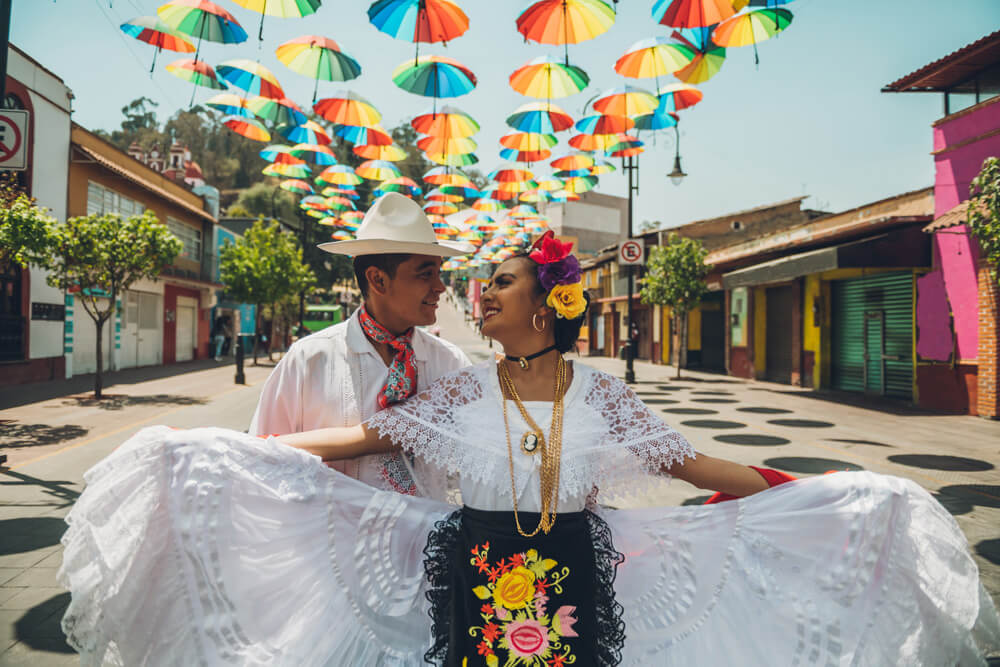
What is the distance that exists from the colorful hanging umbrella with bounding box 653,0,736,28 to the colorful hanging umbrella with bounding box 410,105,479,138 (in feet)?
17.8

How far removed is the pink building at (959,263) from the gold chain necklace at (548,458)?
11471 millimetres

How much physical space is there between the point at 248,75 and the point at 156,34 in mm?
1410

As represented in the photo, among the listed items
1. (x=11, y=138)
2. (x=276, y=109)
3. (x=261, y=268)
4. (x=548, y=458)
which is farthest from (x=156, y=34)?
(x=261, y=268)

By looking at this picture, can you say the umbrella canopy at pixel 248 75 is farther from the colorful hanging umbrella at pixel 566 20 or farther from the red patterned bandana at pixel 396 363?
the red patterned bandana at pixel 396 363

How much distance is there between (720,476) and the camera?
2111 millimetres

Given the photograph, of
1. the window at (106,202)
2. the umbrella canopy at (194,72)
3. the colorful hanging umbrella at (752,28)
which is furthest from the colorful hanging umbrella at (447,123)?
the window at (106,202)

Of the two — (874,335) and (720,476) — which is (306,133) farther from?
(874,335)

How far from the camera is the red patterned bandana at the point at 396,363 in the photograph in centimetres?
227

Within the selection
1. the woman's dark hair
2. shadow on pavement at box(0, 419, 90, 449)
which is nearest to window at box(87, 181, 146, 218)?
shadow on pavement at box(0, 419, 90, 449)

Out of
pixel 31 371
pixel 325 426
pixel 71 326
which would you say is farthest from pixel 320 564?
pixel 71 326

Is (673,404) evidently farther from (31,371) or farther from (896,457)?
(31,371)

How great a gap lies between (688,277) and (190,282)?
21.4 meters

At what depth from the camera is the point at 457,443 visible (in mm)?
2029

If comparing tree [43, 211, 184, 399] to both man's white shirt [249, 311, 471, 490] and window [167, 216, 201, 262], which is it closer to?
man's white shirt [249, 311, 471, 490]
